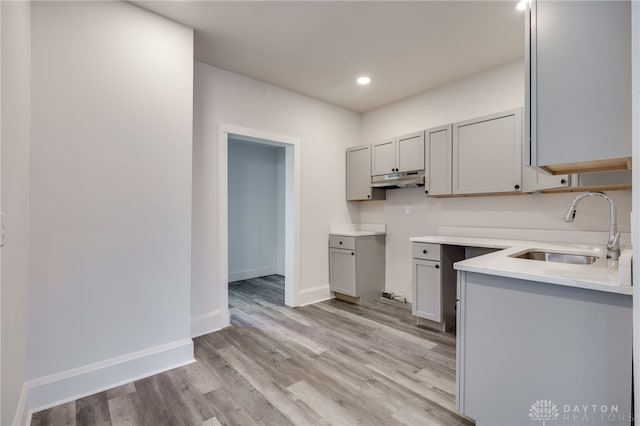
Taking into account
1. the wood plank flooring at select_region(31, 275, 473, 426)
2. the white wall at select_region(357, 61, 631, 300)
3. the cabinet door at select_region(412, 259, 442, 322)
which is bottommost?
the wood plank flooring at select_region(31, 275, 473, 426)

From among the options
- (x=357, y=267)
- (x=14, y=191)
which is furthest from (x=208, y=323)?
(x=14, y=191)

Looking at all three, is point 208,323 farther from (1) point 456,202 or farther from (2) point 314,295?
(1) point 456,202

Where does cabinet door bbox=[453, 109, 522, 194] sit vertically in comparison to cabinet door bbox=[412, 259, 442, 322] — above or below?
above

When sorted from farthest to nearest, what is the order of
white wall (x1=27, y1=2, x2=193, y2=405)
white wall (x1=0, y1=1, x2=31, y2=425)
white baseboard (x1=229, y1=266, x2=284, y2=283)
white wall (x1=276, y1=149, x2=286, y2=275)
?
1. white wall (x1=276, y1=149, x2=286, y2=275)
2. white baseboard (x1=229, y1=266, x2=284, y2=283)
3. white wall (x1=27, y1=2, x2=193, y2=405)
4. white wall (x1=0, y1=1, x2=31, y2=425)

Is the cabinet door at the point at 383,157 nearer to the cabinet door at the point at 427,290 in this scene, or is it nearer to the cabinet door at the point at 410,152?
the cabinet door at the point at 410,152

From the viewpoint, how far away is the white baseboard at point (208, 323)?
2.81 m

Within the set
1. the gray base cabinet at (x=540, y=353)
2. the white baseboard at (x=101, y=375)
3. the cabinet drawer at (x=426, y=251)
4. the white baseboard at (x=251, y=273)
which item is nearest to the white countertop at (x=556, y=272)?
the gray base cabinet at (x=540, y=353)

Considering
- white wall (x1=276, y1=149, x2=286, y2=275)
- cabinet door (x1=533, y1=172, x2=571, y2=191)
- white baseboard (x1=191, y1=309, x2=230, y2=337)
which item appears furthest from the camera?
white wall (x1=276, y1=149, x2=286, y2=275)

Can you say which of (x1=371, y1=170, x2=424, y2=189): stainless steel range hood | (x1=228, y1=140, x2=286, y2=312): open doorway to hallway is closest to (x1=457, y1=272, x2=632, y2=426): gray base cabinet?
(x1=371, y1=170, x2=424, y2=189): stainless steel range hood

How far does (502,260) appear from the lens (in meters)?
1.62

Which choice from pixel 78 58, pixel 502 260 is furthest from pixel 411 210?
pixel 78 58

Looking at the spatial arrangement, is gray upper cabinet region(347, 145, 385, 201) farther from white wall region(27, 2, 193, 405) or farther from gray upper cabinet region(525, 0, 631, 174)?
gray upper cabinet region(525, 0, 631, 174)

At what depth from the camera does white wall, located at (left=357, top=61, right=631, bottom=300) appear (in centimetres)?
263

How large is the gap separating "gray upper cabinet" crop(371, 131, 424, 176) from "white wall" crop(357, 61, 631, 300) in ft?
1.20
